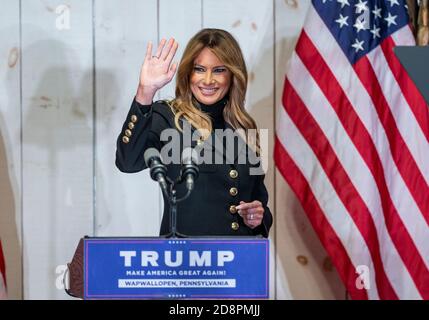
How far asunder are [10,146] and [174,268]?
1.04 m

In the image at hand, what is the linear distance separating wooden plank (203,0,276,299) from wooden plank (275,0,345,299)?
0.03 m

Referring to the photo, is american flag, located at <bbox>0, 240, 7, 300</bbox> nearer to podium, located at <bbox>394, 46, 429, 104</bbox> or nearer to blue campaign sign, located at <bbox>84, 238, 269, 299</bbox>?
blue campaign sign, located at <bbox>84, 238, 269, 299</bbox>

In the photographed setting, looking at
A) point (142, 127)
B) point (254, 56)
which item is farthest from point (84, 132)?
point (254, 56)

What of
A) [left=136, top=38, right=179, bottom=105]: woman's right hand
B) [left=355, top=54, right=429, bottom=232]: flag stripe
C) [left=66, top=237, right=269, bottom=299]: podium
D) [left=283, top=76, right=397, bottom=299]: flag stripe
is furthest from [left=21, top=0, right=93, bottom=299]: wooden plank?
[left=355, top=54, right=429, bottom=232]: flag stripe

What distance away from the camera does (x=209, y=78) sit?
2729mm

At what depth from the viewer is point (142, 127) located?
2.59m

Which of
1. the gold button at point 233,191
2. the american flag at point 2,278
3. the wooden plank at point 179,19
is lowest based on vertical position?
the american flag at point 2,278

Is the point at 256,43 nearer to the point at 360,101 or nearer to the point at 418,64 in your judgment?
the point at 360,101

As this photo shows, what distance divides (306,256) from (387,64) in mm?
737

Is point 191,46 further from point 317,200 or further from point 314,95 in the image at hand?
point 317,200

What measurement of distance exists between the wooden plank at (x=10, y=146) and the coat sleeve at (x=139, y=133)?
399 mm

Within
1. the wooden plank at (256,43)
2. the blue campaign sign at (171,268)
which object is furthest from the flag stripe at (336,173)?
the blue campaign sign at (171,268)

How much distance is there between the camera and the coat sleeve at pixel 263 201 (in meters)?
2.78

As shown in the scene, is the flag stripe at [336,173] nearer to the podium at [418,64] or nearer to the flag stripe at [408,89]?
the flag stripe at [408,89]
